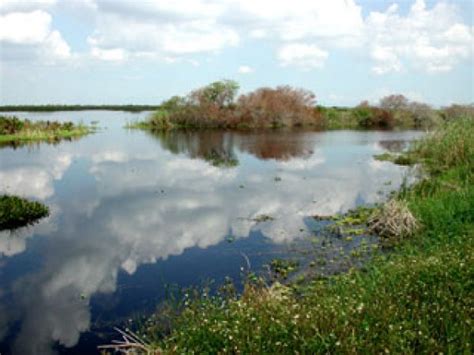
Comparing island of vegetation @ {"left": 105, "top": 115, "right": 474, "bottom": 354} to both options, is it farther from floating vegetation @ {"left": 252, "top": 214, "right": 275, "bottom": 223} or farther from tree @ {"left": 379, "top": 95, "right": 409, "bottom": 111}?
tree @ {"left": 379, "top": 95, "right": 409, "bottom": 111}

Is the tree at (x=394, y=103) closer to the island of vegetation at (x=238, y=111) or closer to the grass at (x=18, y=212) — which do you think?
the island of vegetation at (x=238, y=111)

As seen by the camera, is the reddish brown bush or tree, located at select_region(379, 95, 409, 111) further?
tree, located at select_region(379, 95, 409, 111)

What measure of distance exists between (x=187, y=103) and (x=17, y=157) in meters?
32.8

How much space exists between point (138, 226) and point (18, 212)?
3899 mm

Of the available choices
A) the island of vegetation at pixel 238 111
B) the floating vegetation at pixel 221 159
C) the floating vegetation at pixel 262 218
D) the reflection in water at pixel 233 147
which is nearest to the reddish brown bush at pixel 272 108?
the island of vegetation at pixel 238 111

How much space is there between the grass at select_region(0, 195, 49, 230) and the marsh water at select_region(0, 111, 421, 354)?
0.46 metres

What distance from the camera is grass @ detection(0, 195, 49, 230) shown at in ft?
48.9

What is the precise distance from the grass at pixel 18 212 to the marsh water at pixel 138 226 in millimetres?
456

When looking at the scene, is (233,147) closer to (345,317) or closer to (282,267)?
(282,267)

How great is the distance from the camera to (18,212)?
50.7 feet

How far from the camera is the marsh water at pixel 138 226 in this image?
30.2 feet

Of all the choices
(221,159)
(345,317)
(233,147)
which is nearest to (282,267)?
(345,317)

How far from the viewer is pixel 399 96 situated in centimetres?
7312

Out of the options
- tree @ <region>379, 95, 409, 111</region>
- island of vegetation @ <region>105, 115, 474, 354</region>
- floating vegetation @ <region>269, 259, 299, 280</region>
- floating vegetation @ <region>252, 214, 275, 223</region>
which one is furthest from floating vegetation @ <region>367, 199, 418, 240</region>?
tree @ <region>379, 95, 409, 111</region>
